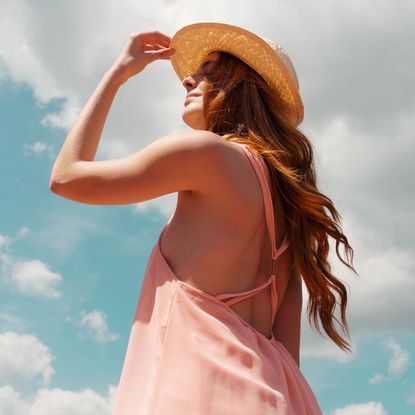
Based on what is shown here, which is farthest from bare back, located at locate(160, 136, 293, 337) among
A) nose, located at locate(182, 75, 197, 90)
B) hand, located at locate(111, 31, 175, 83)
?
hand, located at locate(111, 31, 175, 83)

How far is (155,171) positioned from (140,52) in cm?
113

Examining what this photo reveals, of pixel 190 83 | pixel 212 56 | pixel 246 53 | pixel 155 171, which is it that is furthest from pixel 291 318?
pixel 212 56

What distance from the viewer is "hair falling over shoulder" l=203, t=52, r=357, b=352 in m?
3.46

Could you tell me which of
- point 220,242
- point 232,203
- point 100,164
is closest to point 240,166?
point 232,203

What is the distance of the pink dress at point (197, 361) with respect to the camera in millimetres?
2762

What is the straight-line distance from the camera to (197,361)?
2809mm

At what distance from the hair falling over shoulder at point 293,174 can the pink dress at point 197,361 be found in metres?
0.50

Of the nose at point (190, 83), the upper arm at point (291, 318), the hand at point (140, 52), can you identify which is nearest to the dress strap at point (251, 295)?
the upper arm at point (291, 318)

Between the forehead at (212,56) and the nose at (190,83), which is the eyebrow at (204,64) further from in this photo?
the nose at (190,83)

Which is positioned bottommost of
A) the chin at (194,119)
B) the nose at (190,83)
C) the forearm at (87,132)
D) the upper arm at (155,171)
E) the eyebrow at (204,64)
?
the upper arm at (155,171)

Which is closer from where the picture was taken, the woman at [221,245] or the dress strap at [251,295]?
the woman at [221,245]

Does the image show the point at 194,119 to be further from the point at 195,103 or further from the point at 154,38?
the point at 154,38

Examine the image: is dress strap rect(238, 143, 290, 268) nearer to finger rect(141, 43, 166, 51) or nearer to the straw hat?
the straw hat

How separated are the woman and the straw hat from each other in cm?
16
